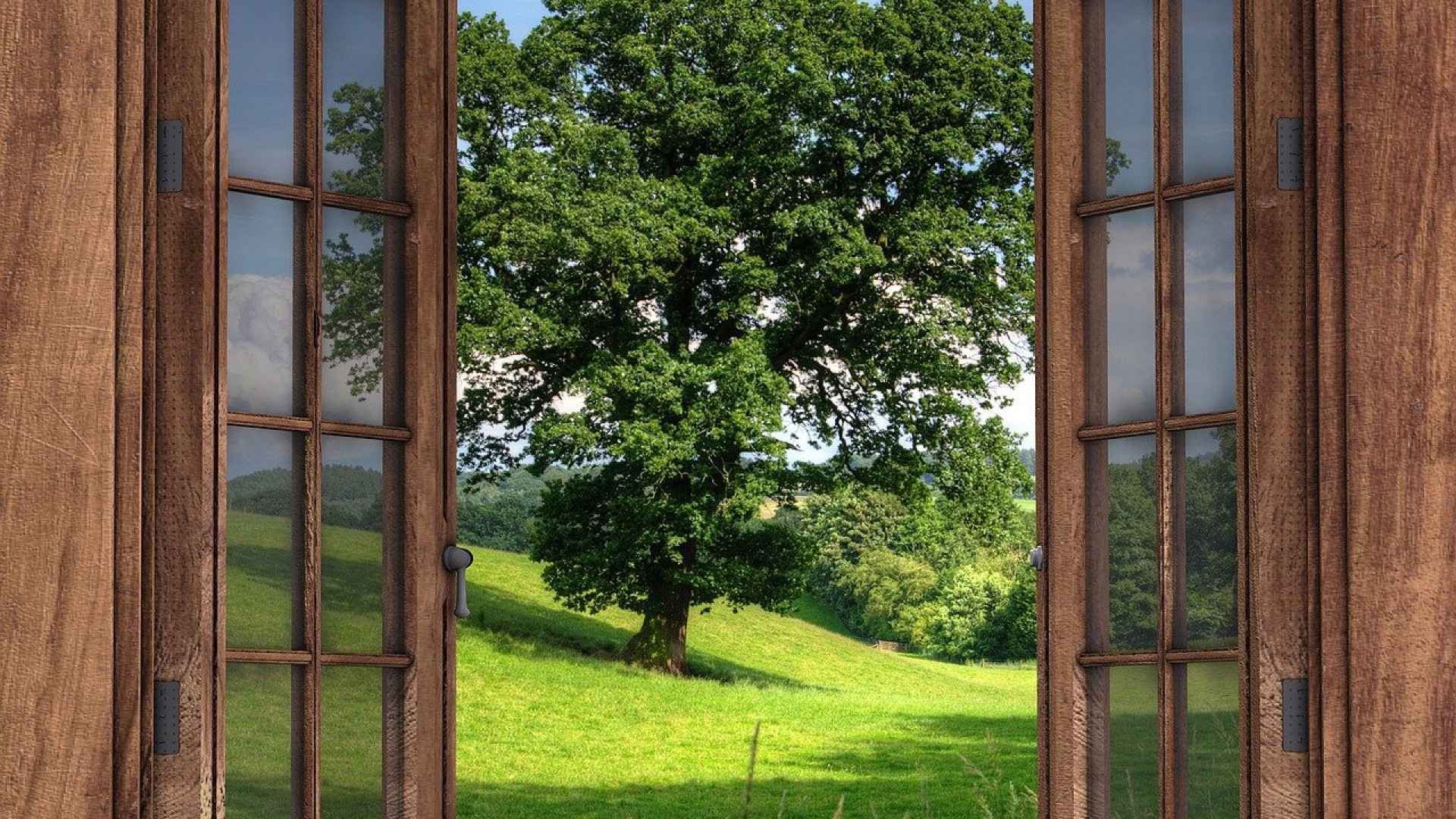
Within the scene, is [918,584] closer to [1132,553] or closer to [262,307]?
[1132,553]

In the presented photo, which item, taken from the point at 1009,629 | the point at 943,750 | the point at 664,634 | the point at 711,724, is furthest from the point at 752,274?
the point at 1009,629

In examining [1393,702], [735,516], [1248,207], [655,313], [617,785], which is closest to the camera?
[1393,702]

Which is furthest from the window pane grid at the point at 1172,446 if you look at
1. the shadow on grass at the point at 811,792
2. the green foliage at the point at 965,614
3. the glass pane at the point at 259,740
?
the green foliage at the point at 965,614

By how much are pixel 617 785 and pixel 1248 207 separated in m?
13.4

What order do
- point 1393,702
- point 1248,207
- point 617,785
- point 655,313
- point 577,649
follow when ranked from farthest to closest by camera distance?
point 577,649
point 655,313
point 617,785
point 1248,207
point 1393,702

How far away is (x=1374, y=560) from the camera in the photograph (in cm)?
212

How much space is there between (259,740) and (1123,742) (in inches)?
53.4

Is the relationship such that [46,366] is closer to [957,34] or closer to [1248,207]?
[1248,207]

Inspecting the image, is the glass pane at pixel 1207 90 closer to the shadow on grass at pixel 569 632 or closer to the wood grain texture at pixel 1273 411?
the wood grain texture at pixel 1273 411

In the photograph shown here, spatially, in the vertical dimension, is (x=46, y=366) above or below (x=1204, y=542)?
above

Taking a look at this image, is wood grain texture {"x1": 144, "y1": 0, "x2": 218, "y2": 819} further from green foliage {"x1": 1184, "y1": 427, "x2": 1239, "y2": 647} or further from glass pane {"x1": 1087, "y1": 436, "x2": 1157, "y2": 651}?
Result: green foliage {"x1": 1184, "y1": 427, "x2": 1239, "y2": 647}

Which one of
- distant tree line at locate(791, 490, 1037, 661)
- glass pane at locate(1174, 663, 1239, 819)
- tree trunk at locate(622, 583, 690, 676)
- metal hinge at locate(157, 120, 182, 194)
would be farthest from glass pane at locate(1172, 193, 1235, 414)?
distant tree line at locate(791, 490, 1037, 661)

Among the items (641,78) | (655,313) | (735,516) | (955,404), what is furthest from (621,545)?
(641,78)

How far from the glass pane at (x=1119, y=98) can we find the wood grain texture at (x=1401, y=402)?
37cm
